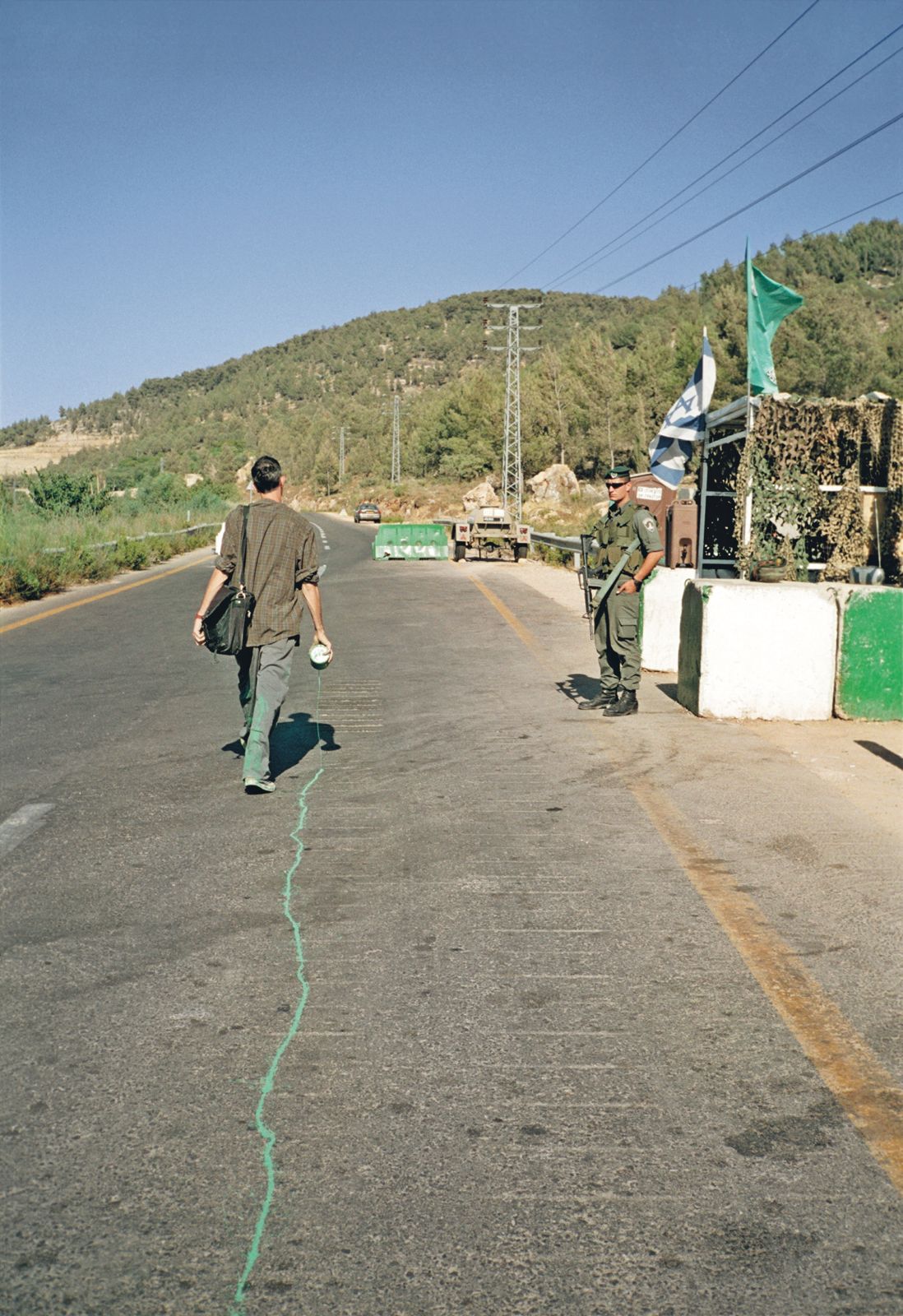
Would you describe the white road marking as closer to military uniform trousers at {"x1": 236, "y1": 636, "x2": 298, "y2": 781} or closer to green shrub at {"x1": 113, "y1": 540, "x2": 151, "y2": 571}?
military uniform trousers at {"x1": 236, "y1": 636, "x2": 298, "y2": 781}

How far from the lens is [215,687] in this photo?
10.9 m

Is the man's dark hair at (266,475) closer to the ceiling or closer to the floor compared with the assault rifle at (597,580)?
closer to the ceiling

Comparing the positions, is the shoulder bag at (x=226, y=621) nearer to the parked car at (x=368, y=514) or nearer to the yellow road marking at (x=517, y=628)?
the yellow road marking at (x=517, y=628)

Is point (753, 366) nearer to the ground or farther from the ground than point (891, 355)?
nearer to the ground

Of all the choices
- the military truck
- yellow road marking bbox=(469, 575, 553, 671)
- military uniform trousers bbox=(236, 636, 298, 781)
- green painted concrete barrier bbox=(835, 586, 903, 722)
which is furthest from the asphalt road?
the military truck

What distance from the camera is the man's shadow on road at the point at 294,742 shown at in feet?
25.7

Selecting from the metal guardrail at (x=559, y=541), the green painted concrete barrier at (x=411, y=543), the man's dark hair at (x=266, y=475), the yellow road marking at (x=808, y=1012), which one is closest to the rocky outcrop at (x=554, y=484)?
the green painted concrete barrier at (x=411, y=543)

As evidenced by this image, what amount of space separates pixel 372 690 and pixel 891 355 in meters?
78.3

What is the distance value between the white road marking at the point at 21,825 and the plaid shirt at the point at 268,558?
4.64 ft

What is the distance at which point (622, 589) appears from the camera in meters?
9.30

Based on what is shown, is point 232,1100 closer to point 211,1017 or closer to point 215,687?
point 211,1017

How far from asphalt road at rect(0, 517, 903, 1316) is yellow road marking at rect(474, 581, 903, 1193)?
14mm

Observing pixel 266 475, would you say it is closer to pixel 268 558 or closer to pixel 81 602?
pixel 268 558

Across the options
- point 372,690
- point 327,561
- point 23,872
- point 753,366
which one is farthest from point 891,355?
point 23,872
